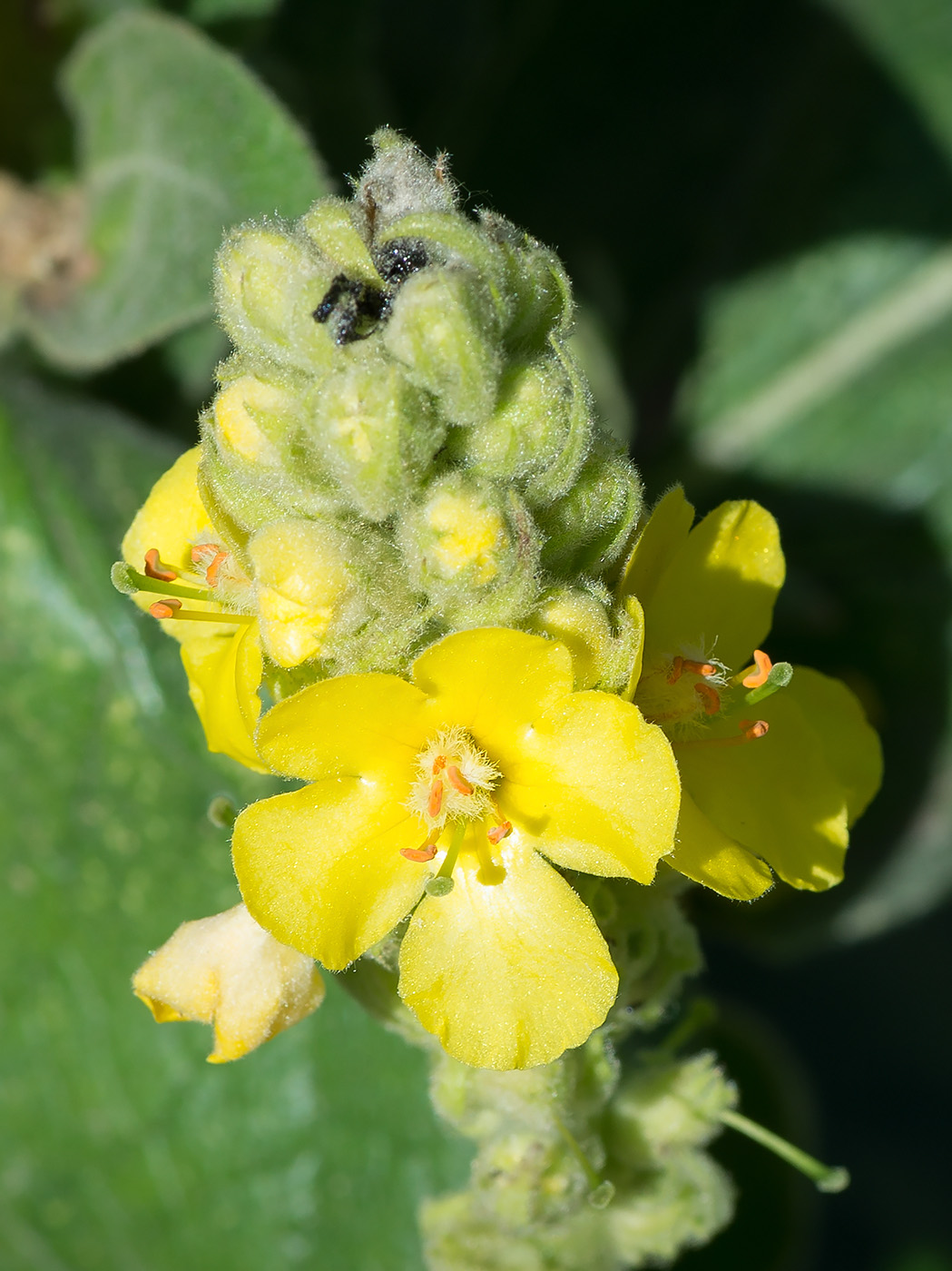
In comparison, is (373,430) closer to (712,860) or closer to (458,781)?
(458,781)

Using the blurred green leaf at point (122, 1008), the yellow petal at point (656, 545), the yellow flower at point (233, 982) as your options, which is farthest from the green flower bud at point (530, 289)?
the blurred green leaf at point (122, 1008)

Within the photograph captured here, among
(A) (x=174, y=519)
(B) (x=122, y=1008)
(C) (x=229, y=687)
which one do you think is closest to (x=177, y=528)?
(A) (x=174, y=519)

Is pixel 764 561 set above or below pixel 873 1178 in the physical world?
above

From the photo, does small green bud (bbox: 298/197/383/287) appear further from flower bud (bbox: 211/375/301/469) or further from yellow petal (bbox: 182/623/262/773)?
yellow petal (bbox: 182/623/262/773)

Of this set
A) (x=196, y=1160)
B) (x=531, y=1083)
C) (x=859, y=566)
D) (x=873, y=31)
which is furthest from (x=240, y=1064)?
(x=873, y=31)

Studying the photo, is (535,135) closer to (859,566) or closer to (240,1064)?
(859,566)

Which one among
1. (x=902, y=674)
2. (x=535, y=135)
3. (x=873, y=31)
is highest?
(x=873, y=31)
